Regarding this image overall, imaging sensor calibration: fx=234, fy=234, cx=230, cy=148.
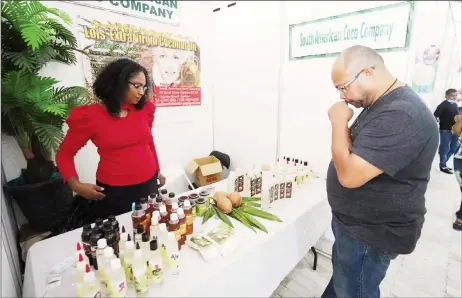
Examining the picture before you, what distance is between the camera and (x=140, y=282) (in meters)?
0.84

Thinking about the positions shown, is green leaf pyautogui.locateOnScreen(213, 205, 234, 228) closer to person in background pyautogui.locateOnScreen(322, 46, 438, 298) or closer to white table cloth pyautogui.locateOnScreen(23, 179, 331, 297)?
white table cloth pyautogui.locateOnScreen(23, 179, 331, 297)

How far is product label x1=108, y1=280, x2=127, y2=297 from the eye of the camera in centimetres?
79

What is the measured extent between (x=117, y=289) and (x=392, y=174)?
1057 millimetres

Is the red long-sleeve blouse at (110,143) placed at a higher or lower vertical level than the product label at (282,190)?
higher

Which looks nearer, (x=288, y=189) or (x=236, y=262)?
(x=236, y=262)

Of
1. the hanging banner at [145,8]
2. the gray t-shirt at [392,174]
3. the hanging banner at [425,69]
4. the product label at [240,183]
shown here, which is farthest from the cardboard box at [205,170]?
the hanging banner at [425,69]

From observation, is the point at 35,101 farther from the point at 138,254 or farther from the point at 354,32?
the point at 354,32

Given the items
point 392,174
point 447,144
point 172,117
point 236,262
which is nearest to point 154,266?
point 236,262

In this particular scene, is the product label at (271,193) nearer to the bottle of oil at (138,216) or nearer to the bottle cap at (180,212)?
the bottle cap at (180,212)

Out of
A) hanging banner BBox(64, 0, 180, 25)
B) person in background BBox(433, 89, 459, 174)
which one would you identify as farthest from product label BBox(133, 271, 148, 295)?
person in background BBox(433, 89, 459, 174)

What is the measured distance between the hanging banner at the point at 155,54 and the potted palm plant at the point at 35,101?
421 mm

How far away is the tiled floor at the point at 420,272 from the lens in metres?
1.82

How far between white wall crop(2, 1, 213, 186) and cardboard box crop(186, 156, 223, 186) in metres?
0.19

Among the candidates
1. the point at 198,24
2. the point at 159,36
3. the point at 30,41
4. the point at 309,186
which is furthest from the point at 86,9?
the point at 309,186
